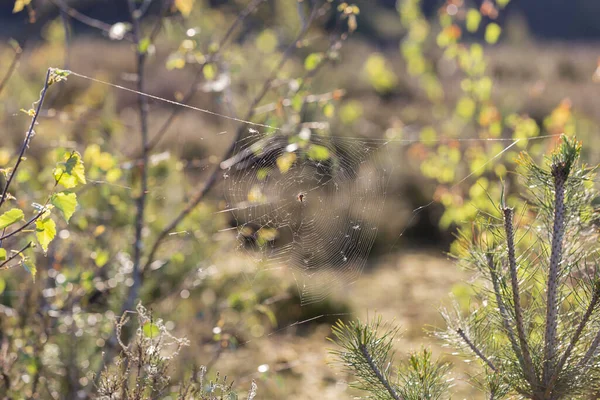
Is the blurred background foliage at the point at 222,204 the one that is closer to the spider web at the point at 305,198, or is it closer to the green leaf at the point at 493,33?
the green leaf at the point at 493,33

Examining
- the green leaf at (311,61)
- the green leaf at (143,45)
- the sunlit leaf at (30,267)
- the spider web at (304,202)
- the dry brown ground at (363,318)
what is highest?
the green leaf at (311,61)

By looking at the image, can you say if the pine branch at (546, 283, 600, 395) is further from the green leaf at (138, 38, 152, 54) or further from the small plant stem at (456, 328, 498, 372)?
the green leaf at (138, 38, 152, 54)

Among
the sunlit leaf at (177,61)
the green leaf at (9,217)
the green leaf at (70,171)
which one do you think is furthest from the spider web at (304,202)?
the green leaf at (9,217)

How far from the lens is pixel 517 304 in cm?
145

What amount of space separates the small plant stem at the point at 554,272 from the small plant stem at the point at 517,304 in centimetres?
3

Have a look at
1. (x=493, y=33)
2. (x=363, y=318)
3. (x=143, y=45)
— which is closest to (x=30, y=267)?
(x=143, y=45)

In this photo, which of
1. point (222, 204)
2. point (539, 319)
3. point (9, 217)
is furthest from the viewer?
point (222, 204)

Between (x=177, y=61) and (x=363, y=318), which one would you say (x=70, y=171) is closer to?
(x=177, y=61)

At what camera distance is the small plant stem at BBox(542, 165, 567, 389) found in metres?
1.40

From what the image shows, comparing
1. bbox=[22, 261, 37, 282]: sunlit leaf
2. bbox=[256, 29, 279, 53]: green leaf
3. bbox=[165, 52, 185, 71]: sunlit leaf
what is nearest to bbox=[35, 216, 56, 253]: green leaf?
bbox=[22, 261, 37, 282]: sunlit leaf

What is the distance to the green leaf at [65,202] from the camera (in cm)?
137

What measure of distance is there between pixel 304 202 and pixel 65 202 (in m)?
3.92

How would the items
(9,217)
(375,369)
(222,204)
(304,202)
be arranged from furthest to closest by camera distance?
(304,202) < (222,204) < (375,369) < (9,217)

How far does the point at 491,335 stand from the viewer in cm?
163
